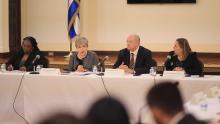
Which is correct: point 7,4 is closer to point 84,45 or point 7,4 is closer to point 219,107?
point 84,45

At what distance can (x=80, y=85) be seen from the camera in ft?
14.6

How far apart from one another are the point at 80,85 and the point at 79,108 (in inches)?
9.9

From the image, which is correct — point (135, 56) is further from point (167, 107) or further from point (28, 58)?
point (167, 107)

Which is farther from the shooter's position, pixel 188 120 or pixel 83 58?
pixel 83 58

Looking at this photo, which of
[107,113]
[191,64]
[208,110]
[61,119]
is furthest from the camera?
[191,64]

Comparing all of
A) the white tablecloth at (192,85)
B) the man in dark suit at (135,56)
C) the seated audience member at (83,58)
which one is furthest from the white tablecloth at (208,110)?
the seated audience member at (83,58)

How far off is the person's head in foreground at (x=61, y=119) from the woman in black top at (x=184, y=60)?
3.74 metres

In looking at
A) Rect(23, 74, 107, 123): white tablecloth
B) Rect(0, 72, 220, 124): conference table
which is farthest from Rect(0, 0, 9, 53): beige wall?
Rect(23, 74, 107, 123): white tablecloth

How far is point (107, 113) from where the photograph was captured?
1267 mm

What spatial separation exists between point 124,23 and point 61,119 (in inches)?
296

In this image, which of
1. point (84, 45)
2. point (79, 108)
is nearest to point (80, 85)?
Answer: point (79, 108)

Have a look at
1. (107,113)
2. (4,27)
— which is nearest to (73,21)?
(4,27)

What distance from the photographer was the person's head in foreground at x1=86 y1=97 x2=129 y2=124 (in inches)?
49.1

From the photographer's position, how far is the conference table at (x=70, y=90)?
14.0 ft
